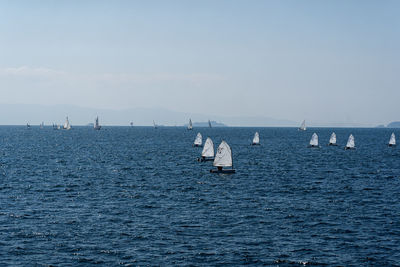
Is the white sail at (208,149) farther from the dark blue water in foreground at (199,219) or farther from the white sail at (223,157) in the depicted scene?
the white sail at (223,157)

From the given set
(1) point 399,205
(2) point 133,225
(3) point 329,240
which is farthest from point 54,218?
(1) point 399,205

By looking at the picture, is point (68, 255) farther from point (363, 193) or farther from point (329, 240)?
point (363, 193)

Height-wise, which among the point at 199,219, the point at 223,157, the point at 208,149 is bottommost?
the point at 199,219

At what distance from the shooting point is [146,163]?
111 meters

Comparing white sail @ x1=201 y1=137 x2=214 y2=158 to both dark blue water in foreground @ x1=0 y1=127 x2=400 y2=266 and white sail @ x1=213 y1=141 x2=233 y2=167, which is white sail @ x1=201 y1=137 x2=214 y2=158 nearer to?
dark blue water in foreground @ x1=0 y1=127 x2=400 y2=266

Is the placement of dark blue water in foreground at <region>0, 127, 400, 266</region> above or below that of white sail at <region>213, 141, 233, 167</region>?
below

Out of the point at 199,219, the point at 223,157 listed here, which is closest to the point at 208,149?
the point at 223,157

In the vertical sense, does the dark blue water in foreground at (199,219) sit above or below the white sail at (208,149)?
below

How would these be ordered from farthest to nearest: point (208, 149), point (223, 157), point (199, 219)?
point (208, 149) < point (223, 157) < point (199, 219)

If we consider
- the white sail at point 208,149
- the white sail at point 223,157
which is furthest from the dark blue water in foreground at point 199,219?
the white sail at point 208,149

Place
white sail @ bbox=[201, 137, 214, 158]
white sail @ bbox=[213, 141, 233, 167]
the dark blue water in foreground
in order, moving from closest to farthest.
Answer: the dark blue water in foreground → white sail @ bbox=[213, 141, 233, 167] → white sail @ bbox=[201, 137, 214, 158]

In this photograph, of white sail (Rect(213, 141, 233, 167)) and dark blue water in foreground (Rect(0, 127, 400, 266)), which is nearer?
dark blue water in foreground (Rect(0, 127, 400, 266))

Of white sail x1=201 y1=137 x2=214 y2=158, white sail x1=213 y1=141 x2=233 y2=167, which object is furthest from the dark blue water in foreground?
white sail x1=201 y1=137 x2=214 y2=158

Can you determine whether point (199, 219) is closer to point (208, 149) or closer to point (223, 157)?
point (223, 157)
